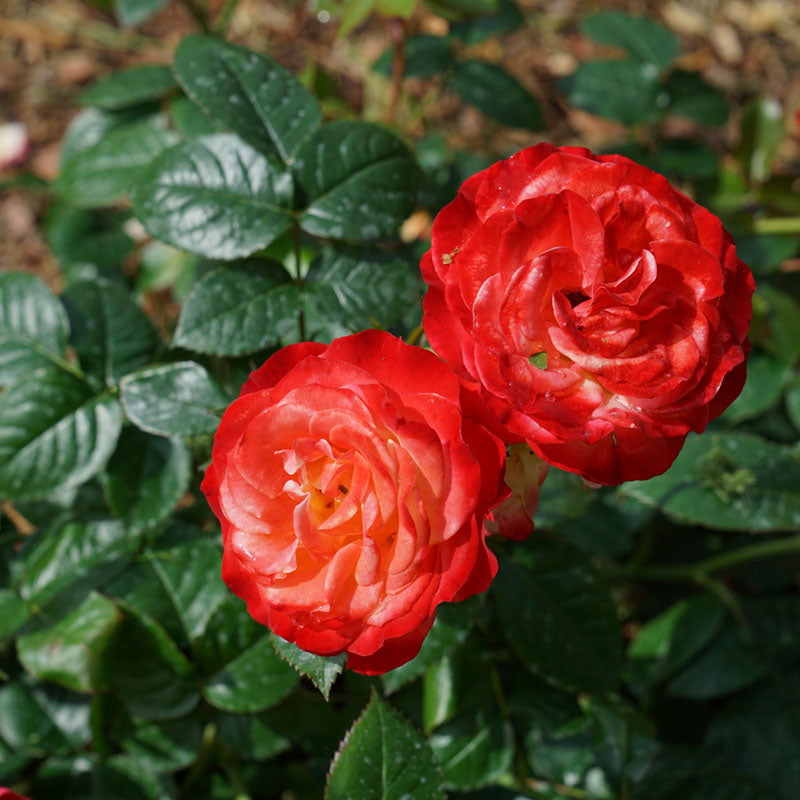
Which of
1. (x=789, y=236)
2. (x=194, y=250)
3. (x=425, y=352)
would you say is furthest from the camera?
(x=789, y=236)

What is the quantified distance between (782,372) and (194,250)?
105 centimetres

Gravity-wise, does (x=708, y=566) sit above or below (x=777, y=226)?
below

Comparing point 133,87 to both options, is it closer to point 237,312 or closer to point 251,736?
point 237,312

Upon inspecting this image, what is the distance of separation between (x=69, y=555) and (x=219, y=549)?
205 millimetres

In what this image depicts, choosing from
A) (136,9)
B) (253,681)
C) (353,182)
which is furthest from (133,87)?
(253,681)

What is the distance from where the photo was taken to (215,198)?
3.19ft

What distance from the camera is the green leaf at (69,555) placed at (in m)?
1.09

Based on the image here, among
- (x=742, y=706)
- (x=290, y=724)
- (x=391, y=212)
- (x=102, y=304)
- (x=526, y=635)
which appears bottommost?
(x=742, y=706)

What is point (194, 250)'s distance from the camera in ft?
3.13

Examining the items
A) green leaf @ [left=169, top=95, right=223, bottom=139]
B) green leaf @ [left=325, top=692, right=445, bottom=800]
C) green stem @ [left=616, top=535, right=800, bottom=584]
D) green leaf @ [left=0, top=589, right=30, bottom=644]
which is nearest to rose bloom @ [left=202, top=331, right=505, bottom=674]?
green leaf @ [left=325, top=692, right=445, bottom=800]

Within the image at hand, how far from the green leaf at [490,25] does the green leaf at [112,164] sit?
56cm

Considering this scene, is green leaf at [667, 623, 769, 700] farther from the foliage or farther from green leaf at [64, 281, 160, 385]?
green leaf at [64, 281, 160, 385]

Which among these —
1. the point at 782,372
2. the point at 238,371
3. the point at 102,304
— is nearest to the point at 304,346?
the point at 238,371

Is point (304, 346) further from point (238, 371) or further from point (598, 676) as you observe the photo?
point (598, 676)
